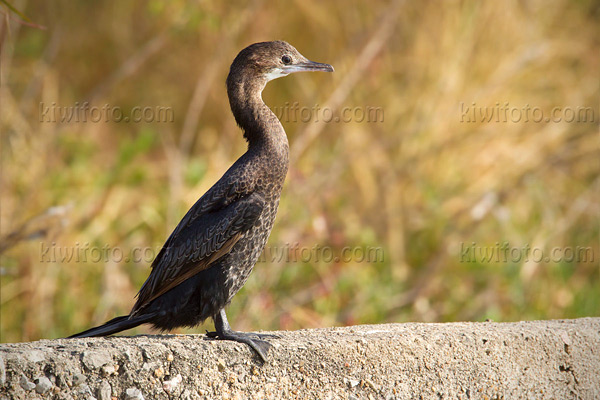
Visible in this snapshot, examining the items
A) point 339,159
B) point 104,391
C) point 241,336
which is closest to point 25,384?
point 104,391

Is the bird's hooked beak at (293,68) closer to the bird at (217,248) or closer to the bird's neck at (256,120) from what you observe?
the bird's neck at (256,120)

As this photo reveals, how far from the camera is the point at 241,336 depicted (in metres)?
2.77

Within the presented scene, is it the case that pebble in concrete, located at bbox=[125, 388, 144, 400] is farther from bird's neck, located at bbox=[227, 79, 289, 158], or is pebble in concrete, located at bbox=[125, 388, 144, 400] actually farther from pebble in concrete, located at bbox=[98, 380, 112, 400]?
bird's neck, located at bbox=[227, 79, 289, 158]

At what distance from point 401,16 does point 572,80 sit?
2.02m

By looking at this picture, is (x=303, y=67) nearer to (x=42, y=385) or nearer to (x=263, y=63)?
(x=263, y=63)

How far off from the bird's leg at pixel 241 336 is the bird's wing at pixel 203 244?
0.23 m

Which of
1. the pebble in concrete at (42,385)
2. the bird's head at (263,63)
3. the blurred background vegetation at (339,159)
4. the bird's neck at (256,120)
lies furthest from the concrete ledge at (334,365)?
the blurred background vegetation at (339,159)

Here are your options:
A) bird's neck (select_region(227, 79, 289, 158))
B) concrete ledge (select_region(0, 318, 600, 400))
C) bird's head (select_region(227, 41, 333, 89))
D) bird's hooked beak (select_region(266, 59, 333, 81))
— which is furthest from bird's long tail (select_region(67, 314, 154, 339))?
bird's hooked beak (select_region(266, 59, 333, 81))

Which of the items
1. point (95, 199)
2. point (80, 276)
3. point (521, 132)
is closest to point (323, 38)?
point (521, 132)

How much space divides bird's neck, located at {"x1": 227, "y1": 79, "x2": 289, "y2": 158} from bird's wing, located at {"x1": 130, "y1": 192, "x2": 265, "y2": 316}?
10.1 inches

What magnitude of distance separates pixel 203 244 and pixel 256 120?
0.63 metres

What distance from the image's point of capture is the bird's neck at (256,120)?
3201 mm

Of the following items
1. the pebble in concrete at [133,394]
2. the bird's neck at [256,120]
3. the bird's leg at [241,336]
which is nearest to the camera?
the pebble in concrete at [133,394]

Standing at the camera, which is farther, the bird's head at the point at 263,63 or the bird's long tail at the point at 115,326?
the bird's head at the point at 263,63
